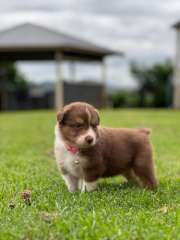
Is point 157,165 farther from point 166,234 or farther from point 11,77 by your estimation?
point 11,77

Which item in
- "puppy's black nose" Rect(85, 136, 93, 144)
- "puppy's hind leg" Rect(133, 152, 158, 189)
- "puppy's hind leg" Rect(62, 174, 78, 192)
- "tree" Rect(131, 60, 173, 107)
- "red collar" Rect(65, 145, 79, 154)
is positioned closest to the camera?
"puppy's black nose" Rect(85, 136, 93, 144)

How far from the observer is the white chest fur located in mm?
5852

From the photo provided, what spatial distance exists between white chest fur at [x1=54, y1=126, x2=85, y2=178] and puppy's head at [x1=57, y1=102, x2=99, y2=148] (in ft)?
0.57

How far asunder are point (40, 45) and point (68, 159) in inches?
905

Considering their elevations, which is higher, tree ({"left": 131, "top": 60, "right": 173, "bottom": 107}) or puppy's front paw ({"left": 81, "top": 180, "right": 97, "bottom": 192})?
puppy's front paw ({"left": 81, "top": 180, "right": 97, "bottom": 192})

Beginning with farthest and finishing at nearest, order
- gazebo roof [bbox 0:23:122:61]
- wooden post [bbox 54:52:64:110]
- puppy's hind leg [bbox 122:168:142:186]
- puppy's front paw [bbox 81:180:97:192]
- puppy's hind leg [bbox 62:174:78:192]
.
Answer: wooden post [bbox 54:52:64:110], gazebo roof [bbox 0:23:122:61], puppy's hind leg [bbox 122:168:142:186], puppy's hind leg [bbox 62:174:78:192], puppy's front paw [bbox 81:180:97:192]

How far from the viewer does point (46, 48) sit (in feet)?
94.0

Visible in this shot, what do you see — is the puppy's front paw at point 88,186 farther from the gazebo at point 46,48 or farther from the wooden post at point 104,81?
the wooden post at point 104,81

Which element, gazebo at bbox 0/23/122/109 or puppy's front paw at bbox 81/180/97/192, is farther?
gazebo at bbox 0/23/122/109

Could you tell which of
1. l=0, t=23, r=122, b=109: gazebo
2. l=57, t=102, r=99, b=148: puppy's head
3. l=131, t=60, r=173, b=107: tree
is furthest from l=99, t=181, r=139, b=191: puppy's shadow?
l=131, t=60, r=173, b=107: tree

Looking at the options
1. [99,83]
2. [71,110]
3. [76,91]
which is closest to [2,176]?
[71,110]

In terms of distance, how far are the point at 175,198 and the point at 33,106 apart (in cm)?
2686

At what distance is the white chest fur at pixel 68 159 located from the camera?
585 cm

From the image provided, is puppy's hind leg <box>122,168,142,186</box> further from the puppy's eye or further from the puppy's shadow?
the puppy's eye
